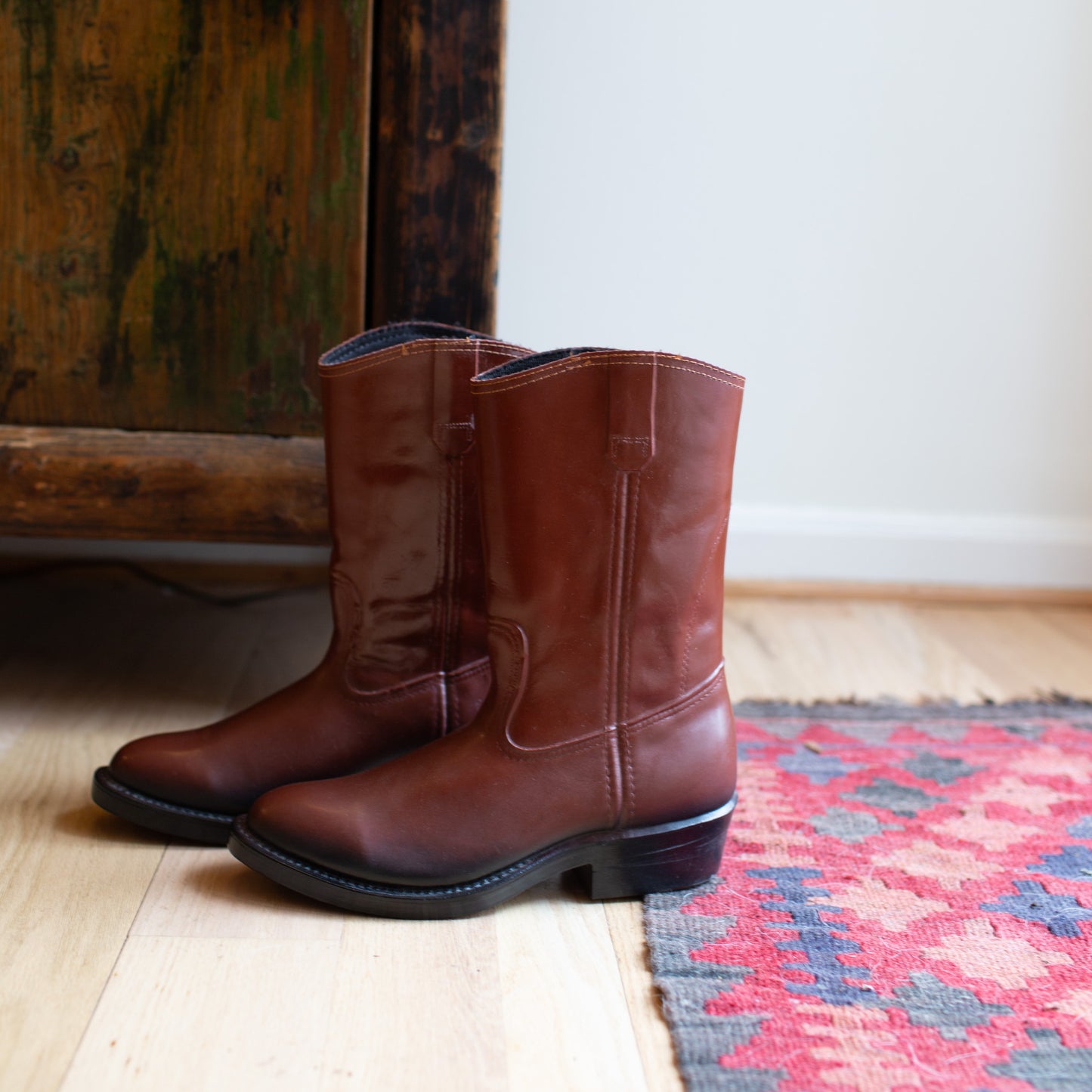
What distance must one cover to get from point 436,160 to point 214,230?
0.22m

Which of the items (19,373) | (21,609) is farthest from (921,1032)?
(21,609)

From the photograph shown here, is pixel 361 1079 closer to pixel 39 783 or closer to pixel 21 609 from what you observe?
pixel 39 783

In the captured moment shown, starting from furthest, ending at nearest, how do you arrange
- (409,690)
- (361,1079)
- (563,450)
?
(409,690) < (563,450) < (361,1079)

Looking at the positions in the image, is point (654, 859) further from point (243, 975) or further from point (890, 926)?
point (243, 975)

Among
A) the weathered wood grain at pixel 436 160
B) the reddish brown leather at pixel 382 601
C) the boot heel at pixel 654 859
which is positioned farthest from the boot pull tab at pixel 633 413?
the weathered wood grain at pixel 436 160

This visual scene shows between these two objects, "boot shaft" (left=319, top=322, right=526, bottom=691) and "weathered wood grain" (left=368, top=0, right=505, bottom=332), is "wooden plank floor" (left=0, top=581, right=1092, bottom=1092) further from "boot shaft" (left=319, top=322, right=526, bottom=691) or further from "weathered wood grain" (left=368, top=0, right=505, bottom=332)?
"weathered wood grain" (left=368, top=0, right=505, bottom=332)

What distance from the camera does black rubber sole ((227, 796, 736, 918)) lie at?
2.41 ft

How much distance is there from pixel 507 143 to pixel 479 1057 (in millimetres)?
1333

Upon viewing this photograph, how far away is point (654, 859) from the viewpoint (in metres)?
0.78

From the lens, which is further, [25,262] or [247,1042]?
[25,262]

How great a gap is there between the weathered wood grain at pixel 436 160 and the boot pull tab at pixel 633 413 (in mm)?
365

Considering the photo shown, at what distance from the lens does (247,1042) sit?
0.60 metres

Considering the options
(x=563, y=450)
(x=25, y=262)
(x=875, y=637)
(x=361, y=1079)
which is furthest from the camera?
(x=875, y=637)

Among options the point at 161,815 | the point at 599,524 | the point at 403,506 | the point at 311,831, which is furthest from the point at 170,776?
the point at 599,524
